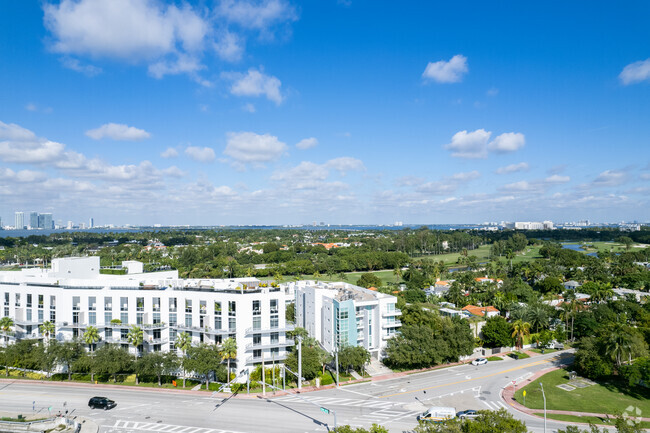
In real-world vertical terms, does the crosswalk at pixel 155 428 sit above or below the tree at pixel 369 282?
below

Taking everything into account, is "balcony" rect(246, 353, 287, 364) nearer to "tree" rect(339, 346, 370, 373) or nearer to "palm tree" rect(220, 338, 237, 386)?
"palm tree" rect(220, 338, 237, 386)

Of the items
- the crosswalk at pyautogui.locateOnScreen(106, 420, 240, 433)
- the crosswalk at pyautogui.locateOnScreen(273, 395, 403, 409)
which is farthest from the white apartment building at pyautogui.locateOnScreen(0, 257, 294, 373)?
the crosswalk at pyautogui.locateOnScreen(106, 420, 240, 433)

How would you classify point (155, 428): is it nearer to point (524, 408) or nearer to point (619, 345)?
point (524, 408)

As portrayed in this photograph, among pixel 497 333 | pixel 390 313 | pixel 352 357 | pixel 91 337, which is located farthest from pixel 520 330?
pixel 91 337

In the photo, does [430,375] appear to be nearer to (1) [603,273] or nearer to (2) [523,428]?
(2) [523,428]

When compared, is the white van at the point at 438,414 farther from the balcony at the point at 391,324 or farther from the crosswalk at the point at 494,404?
the balcony at the point at 391,324

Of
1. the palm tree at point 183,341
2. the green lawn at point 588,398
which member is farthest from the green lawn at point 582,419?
the palm tree at point 183,341

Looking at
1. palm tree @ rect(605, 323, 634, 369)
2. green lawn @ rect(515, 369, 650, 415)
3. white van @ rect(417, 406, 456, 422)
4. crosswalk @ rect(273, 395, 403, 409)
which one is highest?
palm tree @ rect(605, 323, 634, 369)

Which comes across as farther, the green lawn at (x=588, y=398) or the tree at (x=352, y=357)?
the tree at (x=352, y=357)
